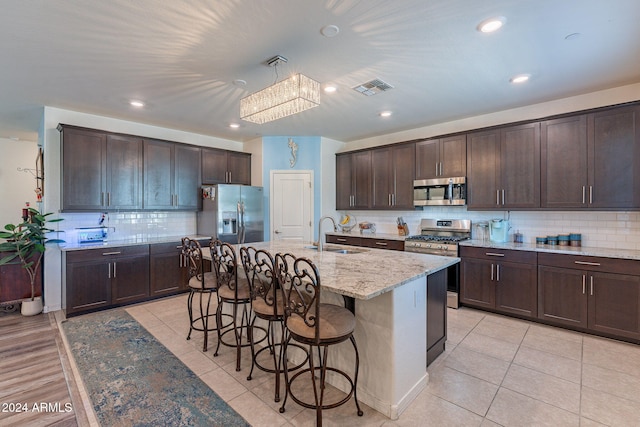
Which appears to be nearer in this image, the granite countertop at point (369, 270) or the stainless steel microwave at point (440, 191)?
the granite countertop at point (369, 270)

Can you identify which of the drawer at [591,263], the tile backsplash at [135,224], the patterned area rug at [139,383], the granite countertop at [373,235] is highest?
the tile backsplash at [135,224]

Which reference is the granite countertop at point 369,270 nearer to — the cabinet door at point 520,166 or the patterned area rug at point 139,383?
the patterned area rug at point 139,383

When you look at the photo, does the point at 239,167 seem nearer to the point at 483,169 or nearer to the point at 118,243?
the point at 118,243

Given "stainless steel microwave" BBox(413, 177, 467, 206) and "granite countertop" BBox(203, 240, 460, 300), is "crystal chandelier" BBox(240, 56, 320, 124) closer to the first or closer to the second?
"granite countertop" BBox(203, 240, 460, 300)

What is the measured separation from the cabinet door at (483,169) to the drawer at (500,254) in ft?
2.11

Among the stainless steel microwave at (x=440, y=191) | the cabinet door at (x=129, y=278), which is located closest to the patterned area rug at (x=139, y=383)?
the cabinet door at (x=129, y=278)

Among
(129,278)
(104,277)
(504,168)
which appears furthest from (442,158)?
(104,277)

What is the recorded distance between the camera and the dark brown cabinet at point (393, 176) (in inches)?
192

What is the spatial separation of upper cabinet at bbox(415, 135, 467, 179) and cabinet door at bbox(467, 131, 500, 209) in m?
0.10

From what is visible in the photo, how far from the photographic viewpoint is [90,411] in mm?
2041

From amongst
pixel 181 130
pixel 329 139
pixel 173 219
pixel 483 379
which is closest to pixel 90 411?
pixel 483 379

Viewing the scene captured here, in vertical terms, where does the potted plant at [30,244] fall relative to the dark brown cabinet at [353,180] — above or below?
below

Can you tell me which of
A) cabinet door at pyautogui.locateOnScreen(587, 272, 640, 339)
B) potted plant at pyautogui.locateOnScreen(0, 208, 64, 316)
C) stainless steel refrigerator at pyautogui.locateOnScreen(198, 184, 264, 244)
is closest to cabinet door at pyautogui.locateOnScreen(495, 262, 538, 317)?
cabinet door at pyautogui.locateOnScreen(587, 272, 640, 339)

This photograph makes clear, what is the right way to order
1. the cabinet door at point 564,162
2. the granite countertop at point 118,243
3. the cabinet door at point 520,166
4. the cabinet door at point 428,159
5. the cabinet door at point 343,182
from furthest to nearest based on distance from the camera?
1. the cabinet door at point 343,182
2. the cabinet door at point 428,159
3. the granite countertop at point 118,243
4. the cabinet door at point 520,166
5. the cabinet door at point 564,162
